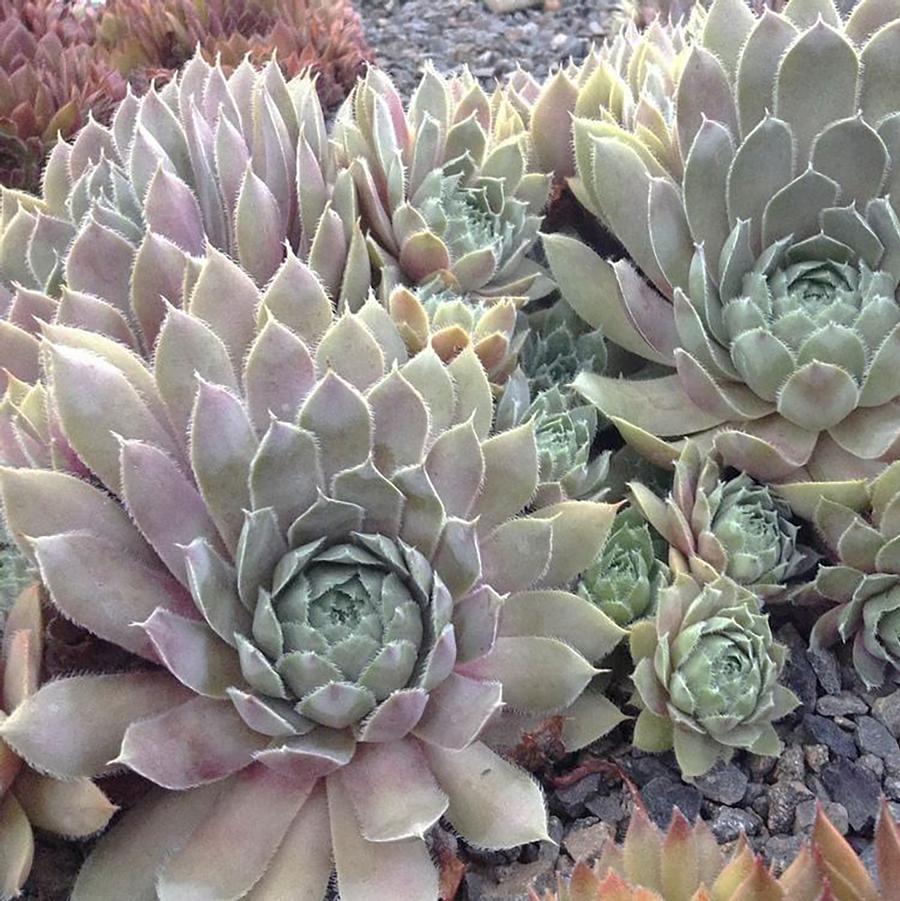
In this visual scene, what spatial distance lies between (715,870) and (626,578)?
49cm

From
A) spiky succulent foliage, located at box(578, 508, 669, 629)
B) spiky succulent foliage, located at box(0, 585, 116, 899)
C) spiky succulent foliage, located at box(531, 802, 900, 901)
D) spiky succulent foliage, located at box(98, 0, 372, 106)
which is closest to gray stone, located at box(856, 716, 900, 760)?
spiky succulent foliage, located at box(578, 508, 669, 629)

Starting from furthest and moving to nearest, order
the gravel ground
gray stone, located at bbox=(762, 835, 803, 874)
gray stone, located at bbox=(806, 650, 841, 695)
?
the gravel ground → gray stone, located at bbox=(806, 650, 841, 695) → gray stone, located at bbox=(762, 835, 803, 874)

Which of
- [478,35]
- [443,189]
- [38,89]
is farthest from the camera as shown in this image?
[478,35]

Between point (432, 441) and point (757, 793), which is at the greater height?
point (432, 441)

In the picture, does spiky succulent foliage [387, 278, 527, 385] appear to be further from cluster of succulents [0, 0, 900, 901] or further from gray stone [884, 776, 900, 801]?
gray stone [884, 776, 900, 801]

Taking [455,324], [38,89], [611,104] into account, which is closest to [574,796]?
[455,324]

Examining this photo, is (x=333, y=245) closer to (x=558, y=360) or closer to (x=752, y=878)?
(x=558, y=360)

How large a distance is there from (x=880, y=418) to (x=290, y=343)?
3.00 feet

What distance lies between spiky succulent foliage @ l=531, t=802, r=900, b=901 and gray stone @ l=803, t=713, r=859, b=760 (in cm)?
43

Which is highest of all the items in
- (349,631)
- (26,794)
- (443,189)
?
(443,189)

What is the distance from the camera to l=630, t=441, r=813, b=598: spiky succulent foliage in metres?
1.54

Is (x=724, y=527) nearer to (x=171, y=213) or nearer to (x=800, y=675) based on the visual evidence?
(x=800, y=675)

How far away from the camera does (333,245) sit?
1628 mm

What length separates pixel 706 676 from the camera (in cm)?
141
